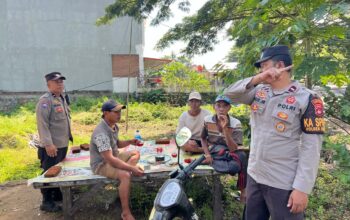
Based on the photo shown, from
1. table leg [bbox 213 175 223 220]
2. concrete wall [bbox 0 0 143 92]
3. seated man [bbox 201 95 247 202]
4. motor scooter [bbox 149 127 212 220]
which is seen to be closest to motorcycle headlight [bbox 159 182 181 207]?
motor scooter [bbox 149 127 212 220]

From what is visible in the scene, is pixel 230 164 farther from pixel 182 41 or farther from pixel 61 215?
pixel 182 41

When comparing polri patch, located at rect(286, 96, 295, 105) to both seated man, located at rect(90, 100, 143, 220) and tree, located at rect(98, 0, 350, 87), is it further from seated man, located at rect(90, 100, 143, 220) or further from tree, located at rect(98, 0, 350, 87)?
seated man, located at rect(90, 100, 143, 220)

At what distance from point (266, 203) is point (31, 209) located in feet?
12.0

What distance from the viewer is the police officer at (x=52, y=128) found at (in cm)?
431

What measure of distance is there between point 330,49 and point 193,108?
2.12 meters

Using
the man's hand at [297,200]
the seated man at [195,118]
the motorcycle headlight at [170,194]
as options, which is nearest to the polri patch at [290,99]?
the man's hand at [297,200]

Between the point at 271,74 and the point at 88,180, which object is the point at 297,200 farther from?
the point at 88,180

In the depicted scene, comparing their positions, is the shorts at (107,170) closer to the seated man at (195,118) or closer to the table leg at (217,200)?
the table leg at (217,200)

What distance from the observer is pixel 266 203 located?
2379mm

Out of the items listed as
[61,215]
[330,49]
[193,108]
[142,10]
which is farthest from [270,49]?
[142,10]

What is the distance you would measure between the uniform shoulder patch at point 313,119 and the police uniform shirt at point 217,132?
6.54 ft

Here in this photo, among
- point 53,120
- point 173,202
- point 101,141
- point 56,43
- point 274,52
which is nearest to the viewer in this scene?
point 173,202

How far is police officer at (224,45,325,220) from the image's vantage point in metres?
2.08

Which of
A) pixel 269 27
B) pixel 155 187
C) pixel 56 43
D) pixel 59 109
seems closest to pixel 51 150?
pixel 59 109
